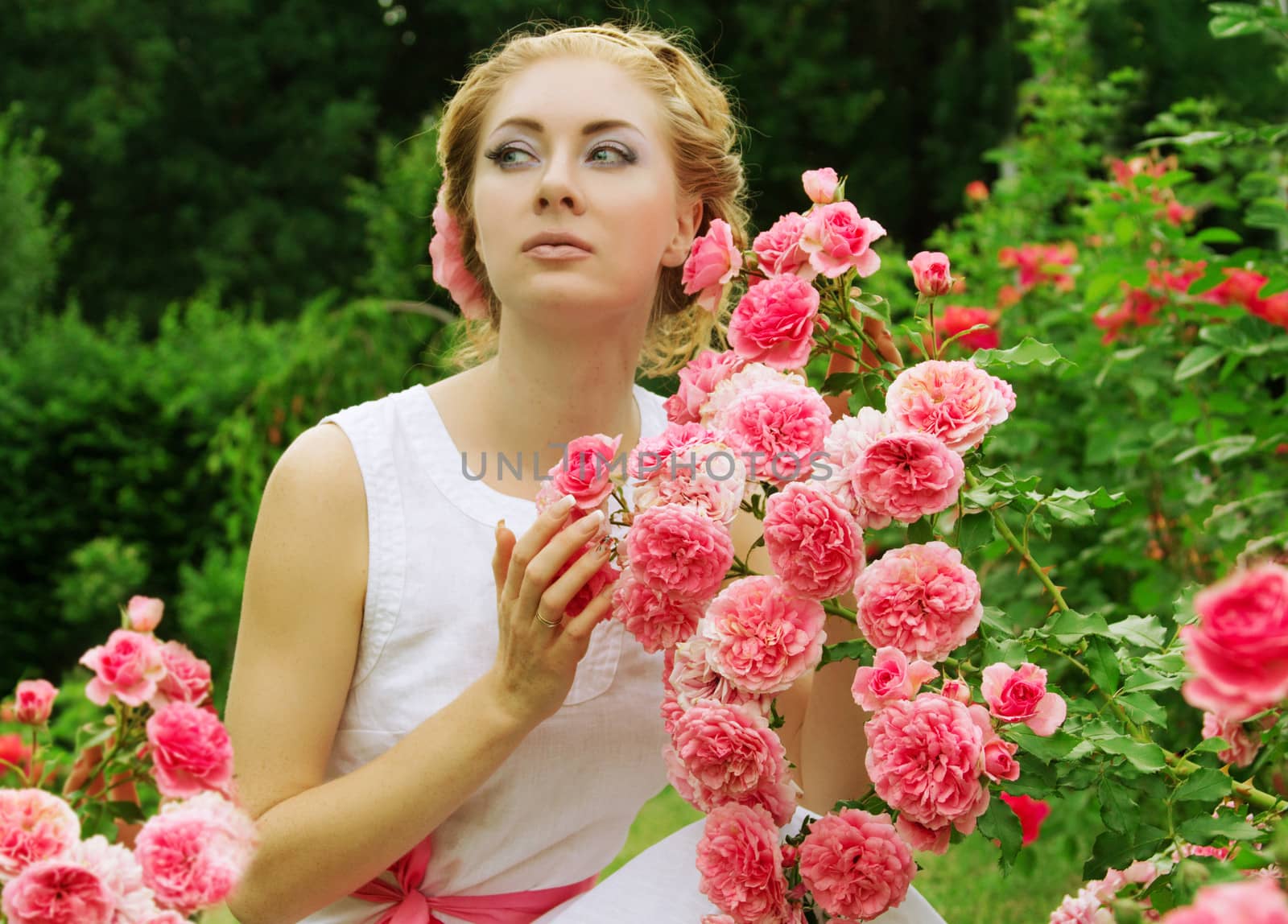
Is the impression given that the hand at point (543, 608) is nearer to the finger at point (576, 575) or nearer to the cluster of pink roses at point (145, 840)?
the finger at point (576, 575)

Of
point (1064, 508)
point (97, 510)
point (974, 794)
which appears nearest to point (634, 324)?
point (1064, 508)

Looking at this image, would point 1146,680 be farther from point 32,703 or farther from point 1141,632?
point 32,703

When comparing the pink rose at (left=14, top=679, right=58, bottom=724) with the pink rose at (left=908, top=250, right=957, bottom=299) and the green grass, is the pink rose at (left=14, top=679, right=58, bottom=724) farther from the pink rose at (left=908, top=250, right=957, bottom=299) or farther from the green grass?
the green grass

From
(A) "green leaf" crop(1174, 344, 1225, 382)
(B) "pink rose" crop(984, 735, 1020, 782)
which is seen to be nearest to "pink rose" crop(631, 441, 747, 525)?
(B) "pink rose" crop(984, 735, 1020, 782)

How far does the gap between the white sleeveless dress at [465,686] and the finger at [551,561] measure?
43 cm

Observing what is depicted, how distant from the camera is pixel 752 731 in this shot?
1228mm

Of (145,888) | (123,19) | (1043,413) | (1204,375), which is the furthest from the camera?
(123,19)

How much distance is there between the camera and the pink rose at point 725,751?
1232 millimetres

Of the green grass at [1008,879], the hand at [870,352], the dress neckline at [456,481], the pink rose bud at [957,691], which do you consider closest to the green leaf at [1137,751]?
the pink rose bud at [957,691]

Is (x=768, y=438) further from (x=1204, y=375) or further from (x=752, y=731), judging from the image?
(x=1204, y=375)

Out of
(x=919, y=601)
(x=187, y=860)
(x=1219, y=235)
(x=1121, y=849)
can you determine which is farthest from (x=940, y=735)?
(x=1219, y=235)

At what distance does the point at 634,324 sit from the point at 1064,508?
785 mm

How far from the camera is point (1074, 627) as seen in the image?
4.17 ft

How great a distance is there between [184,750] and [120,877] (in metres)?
0.14
